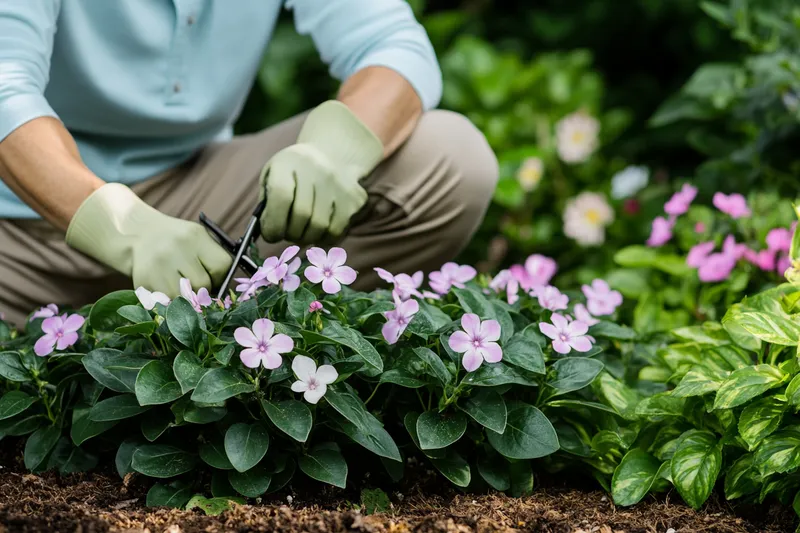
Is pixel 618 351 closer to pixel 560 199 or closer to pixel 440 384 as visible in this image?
pixel 440 384

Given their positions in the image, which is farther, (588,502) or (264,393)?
(588,502)

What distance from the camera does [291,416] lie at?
1.28 meters

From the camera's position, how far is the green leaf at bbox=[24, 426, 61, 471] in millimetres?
1434

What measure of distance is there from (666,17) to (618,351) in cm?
223

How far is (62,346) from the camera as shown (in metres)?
1.42

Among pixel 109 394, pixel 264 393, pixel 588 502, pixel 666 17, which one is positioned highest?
pixel 264 393

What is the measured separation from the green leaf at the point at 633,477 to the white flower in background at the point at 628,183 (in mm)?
1676

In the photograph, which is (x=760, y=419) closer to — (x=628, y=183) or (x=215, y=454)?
(x=215, y=454)

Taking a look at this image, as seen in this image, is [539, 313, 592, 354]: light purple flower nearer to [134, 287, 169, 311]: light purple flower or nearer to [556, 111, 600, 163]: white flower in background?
→ [134, 287, 169, 311]: light purple flower

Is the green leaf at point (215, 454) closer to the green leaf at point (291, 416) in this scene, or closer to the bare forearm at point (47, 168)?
the green leaf at point (291, 416)

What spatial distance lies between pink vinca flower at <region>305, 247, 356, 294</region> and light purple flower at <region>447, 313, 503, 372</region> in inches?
7.2

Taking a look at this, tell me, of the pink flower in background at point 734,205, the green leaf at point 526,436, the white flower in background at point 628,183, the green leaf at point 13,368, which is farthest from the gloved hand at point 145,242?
the white flower in background at point 628,183

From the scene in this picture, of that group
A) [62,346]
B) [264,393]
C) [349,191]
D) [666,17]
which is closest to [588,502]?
[264,393]

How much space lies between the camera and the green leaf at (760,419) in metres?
1.30
